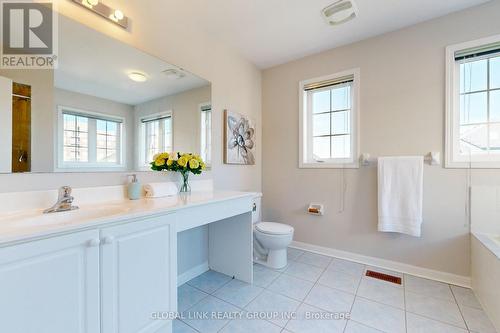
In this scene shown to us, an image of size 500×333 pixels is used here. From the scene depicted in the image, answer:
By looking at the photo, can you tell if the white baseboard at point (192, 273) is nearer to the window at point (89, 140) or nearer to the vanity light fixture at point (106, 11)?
the window at point (89, 140)

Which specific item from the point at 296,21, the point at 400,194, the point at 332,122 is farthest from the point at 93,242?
the point at 332,122

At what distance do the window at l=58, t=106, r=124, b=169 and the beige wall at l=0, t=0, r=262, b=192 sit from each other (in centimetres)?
9

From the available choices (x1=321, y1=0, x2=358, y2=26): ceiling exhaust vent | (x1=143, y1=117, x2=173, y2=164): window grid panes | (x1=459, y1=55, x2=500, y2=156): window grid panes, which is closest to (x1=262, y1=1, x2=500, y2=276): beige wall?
(x1=459, y1=55, x2=500, y2=156): window grid panes

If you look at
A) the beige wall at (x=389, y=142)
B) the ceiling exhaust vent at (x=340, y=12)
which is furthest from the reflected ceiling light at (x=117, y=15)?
the beige wall at (x=389, y=142)

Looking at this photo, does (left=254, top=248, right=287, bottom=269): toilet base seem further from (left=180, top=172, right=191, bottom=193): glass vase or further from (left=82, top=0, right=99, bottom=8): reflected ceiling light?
(left=82, top=0, right=99, bottom=8): reflected ceiling light

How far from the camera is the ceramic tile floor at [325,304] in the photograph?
136 cm

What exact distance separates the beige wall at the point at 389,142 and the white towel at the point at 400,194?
0.36ft

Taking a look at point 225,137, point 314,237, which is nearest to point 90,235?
point 225,137

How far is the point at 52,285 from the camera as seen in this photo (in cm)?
77

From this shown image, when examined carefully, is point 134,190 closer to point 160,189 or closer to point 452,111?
point 160,189

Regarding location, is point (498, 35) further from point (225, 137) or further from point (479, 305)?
point (225, 137)

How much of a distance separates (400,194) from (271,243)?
1.31 meters

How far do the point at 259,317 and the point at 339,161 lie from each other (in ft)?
5.80

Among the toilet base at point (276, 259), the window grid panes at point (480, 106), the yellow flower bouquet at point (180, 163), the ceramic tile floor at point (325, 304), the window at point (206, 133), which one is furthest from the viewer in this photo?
the toilet base at point (276, 259)
